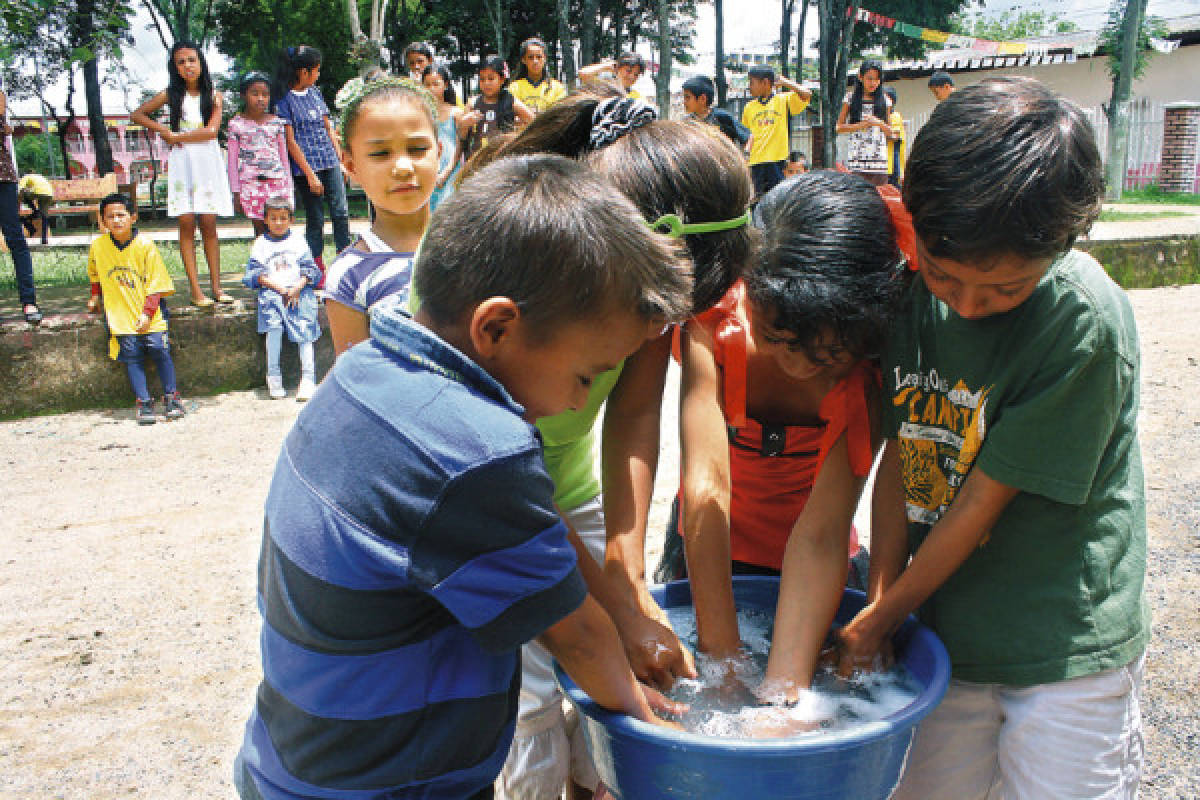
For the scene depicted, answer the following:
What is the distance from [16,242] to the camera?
536 centimetres

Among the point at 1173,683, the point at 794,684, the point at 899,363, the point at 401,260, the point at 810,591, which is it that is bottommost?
the point at 1173,683

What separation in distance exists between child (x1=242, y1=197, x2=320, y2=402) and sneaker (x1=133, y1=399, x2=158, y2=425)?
637mm

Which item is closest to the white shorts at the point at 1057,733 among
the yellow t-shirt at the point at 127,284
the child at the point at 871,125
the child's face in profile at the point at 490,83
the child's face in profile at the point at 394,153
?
Answer: the child's face in profile at the point at 394,153

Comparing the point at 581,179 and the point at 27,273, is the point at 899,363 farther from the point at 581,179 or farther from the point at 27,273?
the point at 27,273

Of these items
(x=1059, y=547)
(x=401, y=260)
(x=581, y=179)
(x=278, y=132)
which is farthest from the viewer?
(x=278, y=132)

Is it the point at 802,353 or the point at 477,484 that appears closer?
the point at 477,484

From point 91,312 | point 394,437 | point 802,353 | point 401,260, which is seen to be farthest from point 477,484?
point 91,312

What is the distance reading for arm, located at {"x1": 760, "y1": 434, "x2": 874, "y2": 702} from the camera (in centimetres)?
145

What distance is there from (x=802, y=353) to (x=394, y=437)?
784mm

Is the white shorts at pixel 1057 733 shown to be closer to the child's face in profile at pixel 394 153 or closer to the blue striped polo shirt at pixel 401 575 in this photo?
the blue striped polo shirt at pixel 401 575

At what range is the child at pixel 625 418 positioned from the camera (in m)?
1.43

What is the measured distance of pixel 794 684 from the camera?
4.73ft

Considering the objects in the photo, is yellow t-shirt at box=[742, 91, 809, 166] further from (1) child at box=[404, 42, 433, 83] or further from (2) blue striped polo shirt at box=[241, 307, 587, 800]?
(2) blue striped polo shirt at box=[241, 307, 587, 800]

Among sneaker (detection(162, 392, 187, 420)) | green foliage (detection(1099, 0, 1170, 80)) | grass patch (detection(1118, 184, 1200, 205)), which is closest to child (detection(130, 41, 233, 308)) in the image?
sneaker (detection(162, 392, 187, 420))
